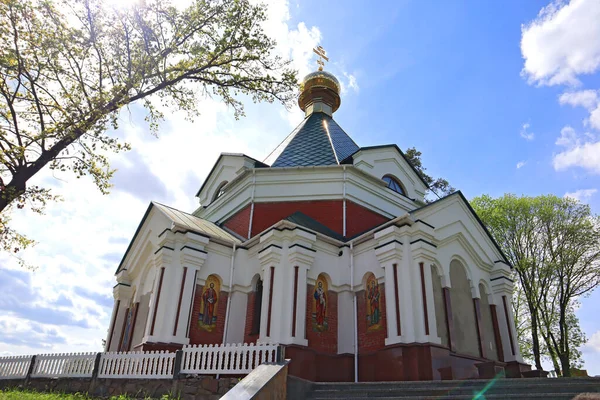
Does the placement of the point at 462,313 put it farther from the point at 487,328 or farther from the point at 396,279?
the point at 396,279

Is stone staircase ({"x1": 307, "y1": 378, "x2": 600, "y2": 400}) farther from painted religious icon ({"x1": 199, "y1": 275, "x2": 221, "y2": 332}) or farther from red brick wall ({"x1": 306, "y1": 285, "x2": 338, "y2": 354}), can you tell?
painted religious icon ({"x1": 199, "y1": 275, "x2": 221, "y2": 332})

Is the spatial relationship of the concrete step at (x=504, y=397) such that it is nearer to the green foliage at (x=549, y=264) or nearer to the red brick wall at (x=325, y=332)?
the red brick wall at (x=325, y=332)

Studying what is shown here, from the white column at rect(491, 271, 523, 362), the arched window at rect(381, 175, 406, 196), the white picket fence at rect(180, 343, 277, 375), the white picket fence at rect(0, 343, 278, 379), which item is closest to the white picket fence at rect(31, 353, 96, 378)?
the white picket fence at rect(0, 343, 278, 379)

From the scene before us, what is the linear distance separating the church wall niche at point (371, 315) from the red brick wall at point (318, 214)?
221cm

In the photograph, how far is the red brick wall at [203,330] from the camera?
9469 mm

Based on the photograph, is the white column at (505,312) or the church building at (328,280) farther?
the white column at (505,312)

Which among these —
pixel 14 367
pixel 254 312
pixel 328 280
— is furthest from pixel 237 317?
pixel 14 367

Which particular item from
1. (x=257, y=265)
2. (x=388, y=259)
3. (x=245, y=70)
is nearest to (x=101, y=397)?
(x=257, y=265)

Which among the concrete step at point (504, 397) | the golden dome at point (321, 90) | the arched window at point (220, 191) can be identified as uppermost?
the golden dome at point (321, 90)

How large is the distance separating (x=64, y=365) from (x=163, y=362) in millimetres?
2543

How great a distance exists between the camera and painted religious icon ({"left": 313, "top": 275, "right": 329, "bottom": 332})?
958 cm

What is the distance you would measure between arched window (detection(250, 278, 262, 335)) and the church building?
0.09 ft

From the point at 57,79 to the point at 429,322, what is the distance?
908 cm

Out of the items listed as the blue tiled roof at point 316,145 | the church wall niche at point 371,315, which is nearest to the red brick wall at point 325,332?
the church wall niche at point 371,315
